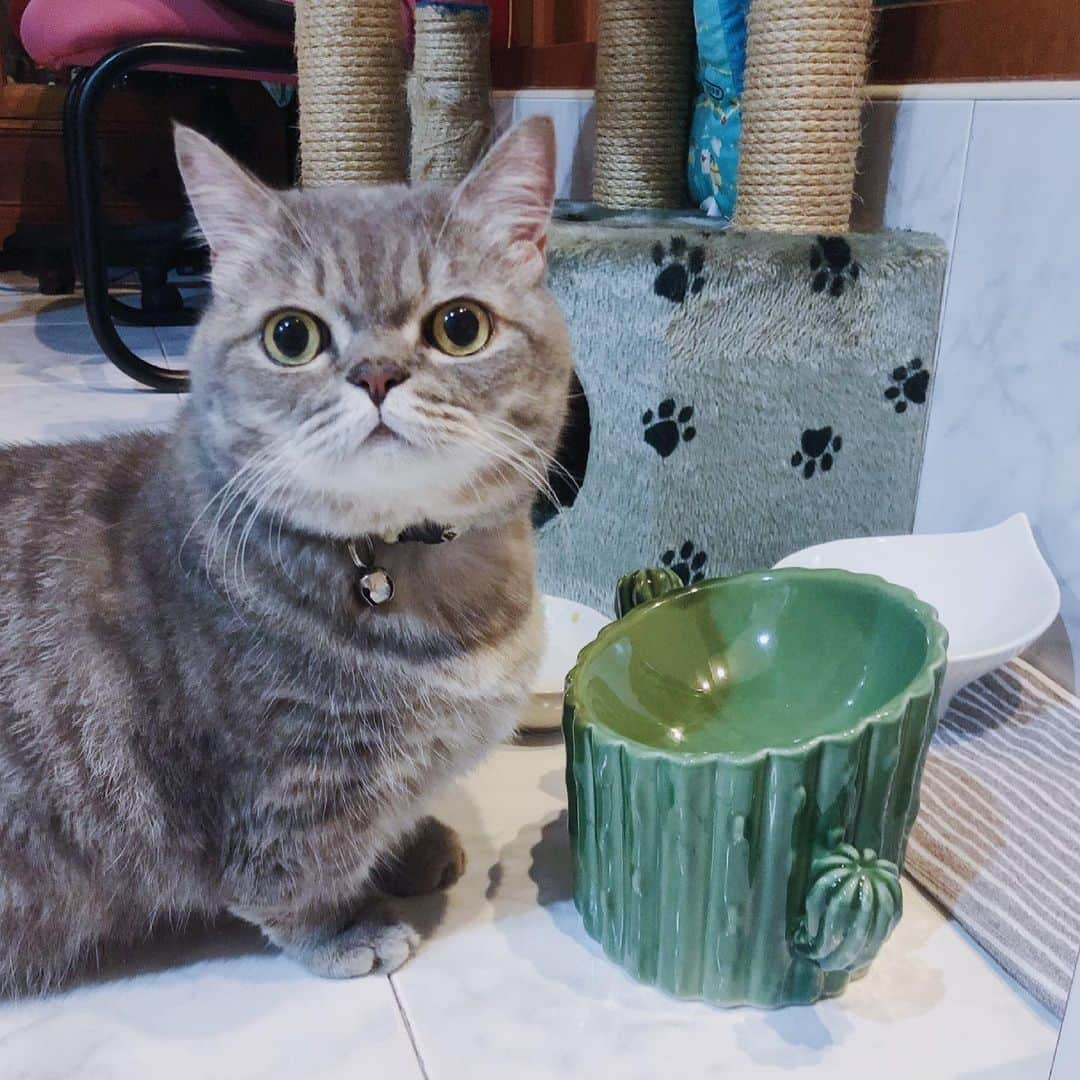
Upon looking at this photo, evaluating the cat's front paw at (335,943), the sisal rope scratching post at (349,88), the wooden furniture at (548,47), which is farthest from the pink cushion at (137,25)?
the cat's front paw at (335,943)

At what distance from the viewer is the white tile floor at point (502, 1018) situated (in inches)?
28.5

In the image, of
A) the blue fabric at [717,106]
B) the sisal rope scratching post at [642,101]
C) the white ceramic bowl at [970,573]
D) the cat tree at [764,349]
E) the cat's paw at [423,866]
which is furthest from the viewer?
the sisal rope scratching post at [642,101]

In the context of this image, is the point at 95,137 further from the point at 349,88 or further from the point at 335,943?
the point at 335,943

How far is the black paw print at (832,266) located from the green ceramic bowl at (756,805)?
42 centimetres

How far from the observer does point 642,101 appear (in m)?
1.59

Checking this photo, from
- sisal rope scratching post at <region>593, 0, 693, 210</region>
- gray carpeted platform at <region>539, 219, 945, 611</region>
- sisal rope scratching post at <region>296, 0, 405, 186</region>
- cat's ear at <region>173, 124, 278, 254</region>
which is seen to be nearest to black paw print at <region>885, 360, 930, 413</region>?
gray carpeted platform at <region>539, 219, 945, 611</region>

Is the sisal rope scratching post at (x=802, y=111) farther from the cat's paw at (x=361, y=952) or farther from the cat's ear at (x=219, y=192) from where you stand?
the cat's paw at (x=361, y=952)

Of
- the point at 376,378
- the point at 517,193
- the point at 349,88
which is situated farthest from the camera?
the point at 349,88

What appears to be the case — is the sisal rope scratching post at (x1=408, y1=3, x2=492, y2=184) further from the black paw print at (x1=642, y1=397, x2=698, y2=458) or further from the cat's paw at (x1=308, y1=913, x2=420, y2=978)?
the cat's paw at (x1=308, y1=913, x2=420, y2=978)

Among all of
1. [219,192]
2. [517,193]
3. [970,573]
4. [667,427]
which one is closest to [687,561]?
[667,427]

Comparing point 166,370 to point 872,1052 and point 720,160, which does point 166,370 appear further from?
point 872,1052

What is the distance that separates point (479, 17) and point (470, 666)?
1.42 m

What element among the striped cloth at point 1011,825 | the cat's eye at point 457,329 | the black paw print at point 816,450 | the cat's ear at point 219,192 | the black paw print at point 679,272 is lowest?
the striped cloth at point 1011,825

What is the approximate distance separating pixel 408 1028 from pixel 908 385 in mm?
911
